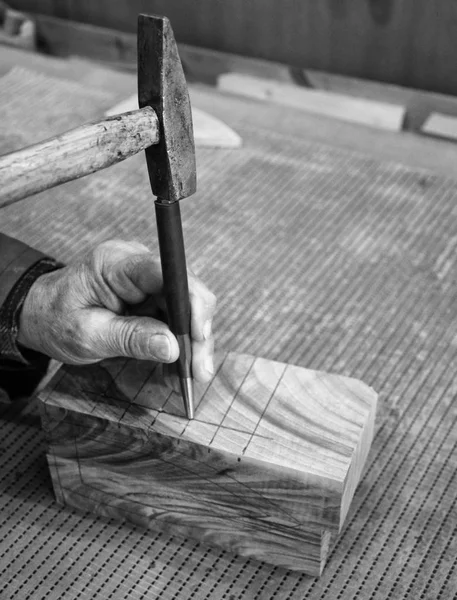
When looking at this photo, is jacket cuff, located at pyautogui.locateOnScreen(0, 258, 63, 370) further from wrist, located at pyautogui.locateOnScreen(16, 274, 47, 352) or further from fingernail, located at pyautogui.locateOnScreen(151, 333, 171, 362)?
fingernail, located at pyautogui.locateOnScreen(151, 333, 171, 362)

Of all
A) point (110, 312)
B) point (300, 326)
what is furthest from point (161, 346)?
point (300, 326)

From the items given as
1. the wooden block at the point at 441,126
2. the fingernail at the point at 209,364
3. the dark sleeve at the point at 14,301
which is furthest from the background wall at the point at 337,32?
the fingernail at the point at 209,364

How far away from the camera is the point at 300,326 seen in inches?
79.9

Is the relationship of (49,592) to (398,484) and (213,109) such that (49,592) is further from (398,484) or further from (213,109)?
(213,109)

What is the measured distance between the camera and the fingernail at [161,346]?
4.48ft

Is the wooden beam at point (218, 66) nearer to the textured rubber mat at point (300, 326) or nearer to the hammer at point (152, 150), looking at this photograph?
the textured rubber mat at point (300, 326)

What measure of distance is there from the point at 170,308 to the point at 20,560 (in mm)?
582

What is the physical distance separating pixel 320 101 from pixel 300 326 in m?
1.39

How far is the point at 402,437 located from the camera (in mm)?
1767

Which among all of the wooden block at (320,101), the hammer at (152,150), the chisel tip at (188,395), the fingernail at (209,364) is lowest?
the wooden block at (320,101)

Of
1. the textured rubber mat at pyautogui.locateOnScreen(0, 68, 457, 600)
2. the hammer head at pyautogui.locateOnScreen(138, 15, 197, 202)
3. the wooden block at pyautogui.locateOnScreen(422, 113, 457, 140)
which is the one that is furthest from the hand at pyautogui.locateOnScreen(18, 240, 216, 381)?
the wooden block at pyautogui.locateOnScreen(422, 113, 457, 140)

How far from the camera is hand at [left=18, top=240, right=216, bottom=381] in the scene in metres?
1.41

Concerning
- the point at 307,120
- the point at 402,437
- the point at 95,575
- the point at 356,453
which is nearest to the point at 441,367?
the point at 402,437

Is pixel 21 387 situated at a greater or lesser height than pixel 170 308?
lesser
